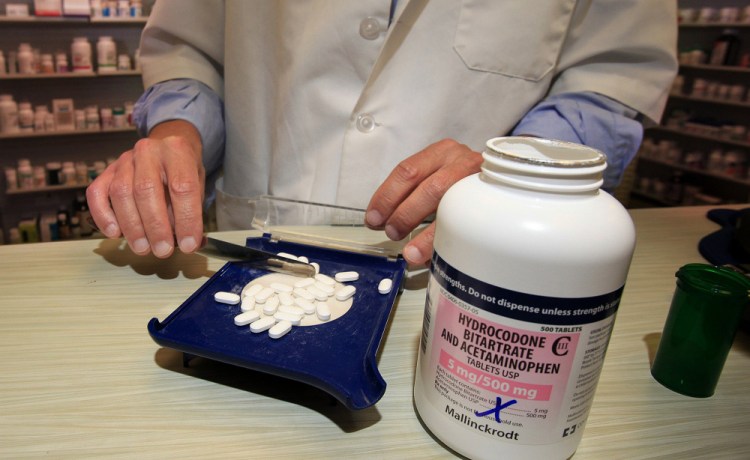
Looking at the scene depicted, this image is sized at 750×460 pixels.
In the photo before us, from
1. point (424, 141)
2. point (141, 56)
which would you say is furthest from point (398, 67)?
point (141, 56)

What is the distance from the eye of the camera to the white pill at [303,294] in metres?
0.50

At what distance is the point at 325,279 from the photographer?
1.81 feet

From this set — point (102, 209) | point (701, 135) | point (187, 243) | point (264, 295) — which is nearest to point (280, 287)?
point (264, 295)

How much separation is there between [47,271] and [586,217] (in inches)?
23.9

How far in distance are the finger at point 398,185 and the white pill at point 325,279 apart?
0.09 m

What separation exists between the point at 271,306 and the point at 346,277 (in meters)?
0.10

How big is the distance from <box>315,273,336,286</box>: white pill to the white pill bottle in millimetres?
204

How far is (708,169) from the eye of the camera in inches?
123

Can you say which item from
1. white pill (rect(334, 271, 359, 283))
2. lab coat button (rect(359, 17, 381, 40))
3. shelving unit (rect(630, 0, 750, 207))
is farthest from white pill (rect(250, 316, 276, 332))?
shelving unit (rect(630, 0, 750, 207))

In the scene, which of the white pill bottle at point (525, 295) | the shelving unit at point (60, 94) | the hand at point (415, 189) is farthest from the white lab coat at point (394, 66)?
the shelving unit at point (60, 94)

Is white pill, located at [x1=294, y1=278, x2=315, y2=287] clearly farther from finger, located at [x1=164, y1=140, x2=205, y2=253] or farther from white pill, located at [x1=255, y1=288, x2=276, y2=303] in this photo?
finger, located at [x1=164, y1=140, x2=205, y2=253]

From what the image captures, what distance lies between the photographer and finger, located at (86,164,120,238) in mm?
591

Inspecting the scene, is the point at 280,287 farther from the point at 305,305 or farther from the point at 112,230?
the point at 112,230

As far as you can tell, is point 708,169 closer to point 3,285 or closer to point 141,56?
point 141,56
